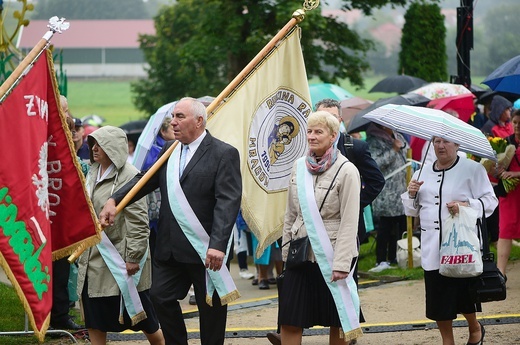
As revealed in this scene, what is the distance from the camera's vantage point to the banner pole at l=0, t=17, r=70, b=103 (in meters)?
6.08

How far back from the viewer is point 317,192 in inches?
279

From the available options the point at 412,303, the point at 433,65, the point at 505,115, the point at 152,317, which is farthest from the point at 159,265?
the point at 433,65

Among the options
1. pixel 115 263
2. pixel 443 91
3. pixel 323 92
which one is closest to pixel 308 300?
pixel 115 263

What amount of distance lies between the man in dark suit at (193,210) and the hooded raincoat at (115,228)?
1.33 feet

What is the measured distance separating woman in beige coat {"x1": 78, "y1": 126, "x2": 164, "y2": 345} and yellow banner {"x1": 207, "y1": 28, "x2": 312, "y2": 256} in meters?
0.80

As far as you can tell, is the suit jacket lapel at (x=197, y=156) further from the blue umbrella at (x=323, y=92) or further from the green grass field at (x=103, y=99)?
the green grass field at (x=103, y=99)

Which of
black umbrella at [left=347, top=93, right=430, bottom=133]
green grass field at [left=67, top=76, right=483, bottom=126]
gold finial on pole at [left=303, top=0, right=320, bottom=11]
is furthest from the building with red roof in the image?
gold finial on pole at [left=303, top=0, right=320, bottom=11]

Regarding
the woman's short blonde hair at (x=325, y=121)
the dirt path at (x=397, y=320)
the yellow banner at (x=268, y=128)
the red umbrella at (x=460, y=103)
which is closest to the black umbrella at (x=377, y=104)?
the red umbrella at (x=460, y=103)

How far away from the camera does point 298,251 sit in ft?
23.2

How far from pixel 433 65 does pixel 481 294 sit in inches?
688

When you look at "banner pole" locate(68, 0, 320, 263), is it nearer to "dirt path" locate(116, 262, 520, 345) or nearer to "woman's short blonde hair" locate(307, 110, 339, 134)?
"woman's short blonde hair" locate(307, 110, 339, 134)

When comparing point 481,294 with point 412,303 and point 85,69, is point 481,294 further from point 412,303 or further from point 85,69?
point 85,69

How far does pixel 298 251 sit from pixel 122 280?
1456 millimetres

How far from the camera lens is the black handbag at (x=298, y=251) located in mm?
7055
